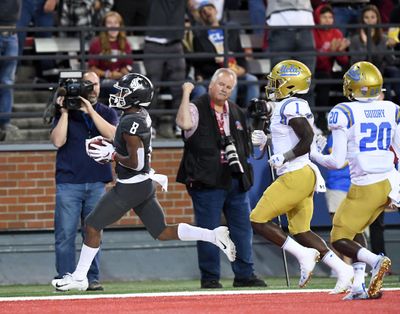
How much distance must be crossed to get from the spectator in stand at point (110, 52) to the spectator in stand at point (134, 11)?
1.33 metres

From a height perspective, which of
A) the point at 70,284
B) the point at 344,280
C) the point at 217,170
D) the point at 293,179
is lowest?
the point at 70,284

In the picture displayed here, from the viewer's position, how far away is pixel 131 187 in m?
10.7

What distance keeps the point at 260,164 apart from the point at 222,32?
1843 millimetres

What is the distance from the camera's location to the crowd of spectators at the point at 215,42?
1455 cm

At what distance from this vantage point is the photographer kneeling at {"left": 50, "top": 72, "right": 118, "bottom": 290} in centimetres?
1179

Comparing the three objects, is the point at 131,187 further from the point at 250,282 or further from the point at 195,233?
the point at 250,282

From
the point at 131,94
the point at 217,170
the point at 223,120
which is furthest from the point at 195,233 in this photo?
the point at 223,120

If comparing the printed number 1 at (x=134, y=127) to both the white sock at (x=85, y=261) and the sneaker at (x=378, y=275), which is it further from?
the sneaker at (x=378, y=275)

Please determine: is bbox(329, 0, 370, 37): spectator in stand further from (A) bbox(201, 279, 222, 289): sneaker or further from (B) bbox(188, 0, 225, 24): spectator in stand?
(A) bbox(201, 279, 222, 289): sneaker

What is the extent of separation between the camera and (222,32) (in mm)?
15164

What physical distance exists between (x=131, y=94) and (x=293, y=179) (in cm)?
156

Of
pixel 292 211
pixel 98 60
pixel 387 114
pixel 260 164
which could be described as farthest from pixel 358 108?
pixel 98 60

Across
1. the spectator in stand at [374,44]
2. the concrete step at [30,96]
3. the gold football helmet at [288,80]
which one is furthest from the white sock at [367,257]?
the concrete step at [30,96]

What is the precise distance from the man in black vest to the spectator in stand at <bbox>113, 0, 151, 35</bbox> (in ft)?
12.7
